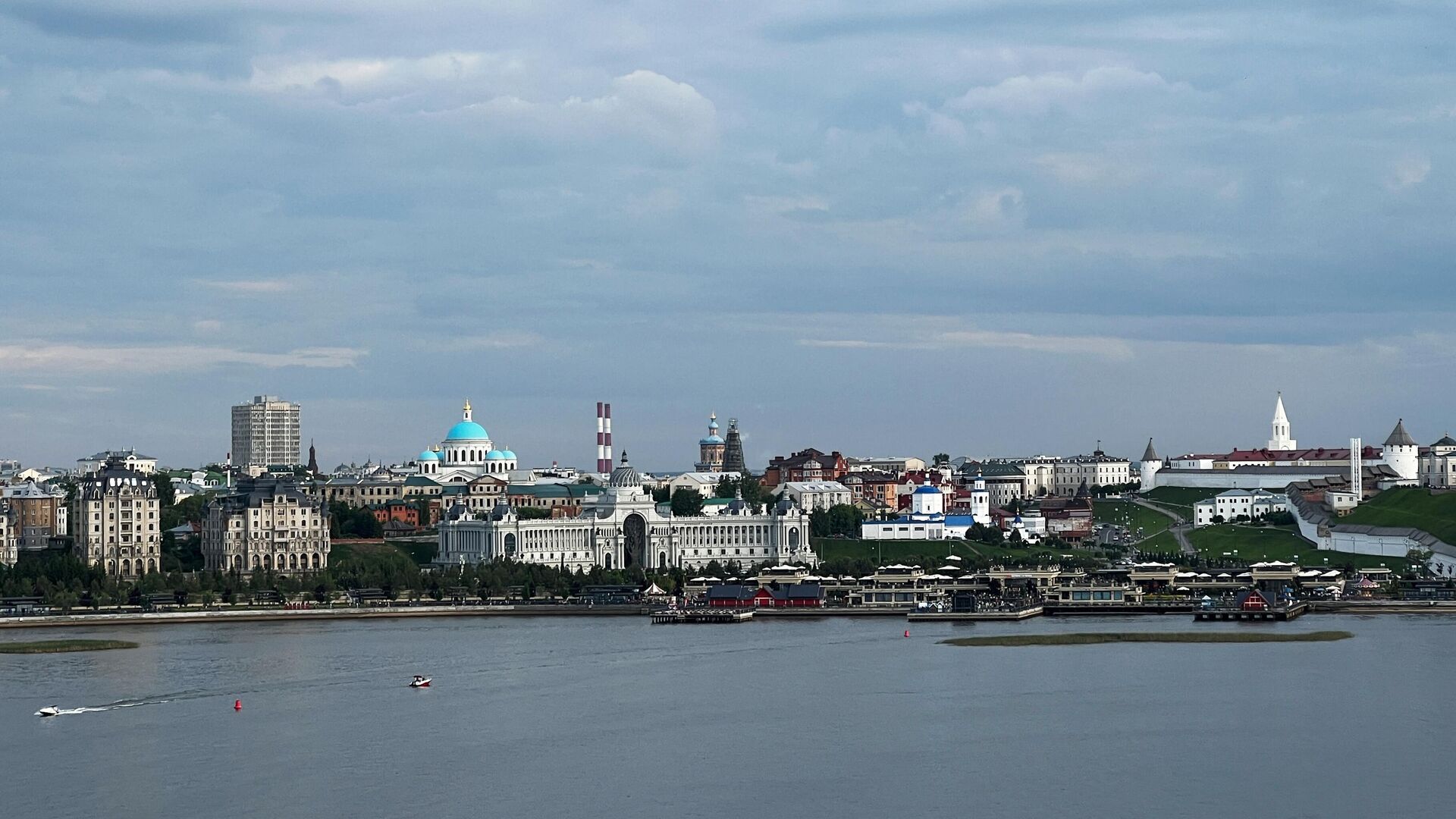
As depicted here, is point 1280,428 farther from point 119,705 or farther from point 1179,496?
point 119,705

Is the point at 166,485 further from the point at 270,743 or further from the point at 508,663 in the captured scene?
the point at 270,743

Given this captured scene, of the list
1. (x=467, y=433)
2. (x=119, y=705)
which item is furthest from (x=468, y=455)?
(x=119, y=705)

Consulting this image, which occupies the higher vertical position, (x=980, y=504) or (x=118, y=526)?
(x=980, y=504)

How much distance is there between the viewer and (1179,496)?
130 m

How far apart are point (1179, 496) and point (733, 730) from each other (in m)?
88.5

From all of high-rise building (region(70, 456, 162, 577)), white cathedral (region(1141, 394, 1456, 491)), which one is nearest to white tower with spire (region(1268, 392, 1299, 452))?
white cathedral (region(1141, 394, 1456, 491))

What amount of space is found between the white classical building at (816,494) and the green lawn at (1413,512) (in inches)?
1132

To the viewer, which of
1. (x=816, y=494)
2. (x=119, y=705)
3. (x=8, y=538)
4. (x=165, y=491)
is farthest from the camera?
(x=816, y=494)

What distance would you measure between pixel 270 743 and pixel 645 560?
55.2 metres

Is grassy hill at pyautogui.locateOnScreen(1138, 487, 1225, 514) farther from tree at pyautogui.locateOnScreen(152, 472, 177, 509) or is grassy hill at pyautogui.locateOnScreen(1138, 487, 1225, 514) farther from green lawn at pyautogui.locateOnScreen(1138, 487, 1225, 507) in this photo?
tree at pyautogui.locateOnScreen(152, 472, 177, 509)

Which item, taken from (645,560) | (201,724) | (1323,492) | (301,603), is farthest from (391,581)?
(1323,492)

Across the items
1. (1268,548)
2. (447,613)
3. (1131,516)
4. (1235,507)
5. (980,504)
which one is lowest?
(447,613)

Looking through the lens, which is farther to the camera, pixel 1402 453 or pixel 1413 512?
pixel 1402 453

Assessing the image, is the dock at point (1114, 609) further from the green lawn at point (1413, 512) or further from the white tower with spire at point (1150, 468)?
the white tower with spire at point (1150, 468)
